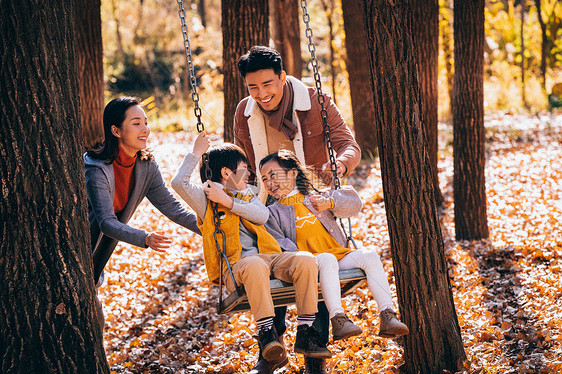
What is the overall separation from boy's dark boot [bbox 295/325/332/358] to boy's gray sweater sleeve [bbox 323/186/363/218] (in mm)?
725

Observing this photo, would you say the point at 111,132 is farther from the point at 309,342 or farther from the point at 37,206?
the point at 309,342

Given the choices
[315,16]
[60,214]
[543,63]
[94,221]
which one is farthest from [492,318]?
[315,16]

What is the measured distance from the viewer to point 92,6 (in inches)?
330

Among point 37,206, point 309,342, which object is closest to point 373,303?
point 309,342

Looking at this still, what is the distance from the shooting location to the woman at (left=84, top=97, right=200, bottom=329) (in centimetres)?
400

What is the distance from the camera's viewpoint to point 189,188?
3822 mm

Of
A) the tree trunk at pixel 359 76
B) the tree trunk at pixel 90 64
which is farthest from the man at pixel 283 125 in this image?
the tree trunk at pixel 359 76

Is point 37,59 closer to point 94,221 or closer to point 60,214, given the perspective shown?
point 60,214

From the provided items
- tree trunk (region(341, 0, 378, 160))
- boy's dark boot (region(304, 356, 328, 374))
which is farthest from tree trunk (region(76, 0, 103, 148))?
boy's dark boot (region(304, 356, 328, 374))

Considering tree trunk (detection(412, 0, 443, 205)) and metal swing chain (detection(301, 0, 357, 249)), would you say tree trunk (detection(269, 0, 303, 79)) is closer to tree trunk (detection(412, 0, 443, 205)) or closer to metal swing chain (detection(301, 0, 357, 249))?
tree trunk (detection(412, 0, 443, 205))

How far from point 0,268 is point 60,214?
0.38 meters

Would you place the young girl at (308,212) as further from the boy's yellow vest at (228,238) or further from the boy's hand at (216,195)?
the boy's hand at (216,195)

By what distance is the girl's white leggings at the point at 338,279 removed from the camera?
3.69 m

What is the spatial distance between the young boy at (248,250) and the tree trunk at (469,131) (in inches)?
165
